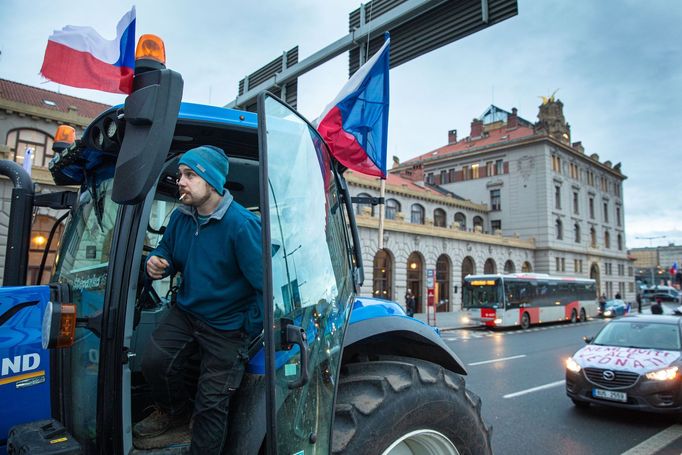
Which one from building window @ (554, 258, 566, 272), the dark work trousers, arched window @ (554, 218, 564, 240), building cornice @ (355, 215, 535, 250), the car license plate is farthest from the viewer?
arched window @ (554, 218, 564, 240)

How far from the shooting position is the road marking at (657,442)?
17.0ft

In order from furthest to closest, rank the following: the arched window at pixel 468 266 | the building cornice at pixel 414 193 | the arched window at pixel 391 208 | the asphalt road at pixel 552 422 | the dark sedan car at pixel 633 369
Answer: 1. the arched window at pixel 391 208
2. the arched window at pixel 468 266
3. the building cornice at pixel 414 193
4. the dark sedan car at pixel 633 369
5. the asphalt road at pixel 552 422

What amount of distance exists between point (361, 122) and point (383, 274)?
29.6 metres

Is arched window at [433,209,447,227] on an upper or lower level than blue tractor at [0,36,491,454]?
upper

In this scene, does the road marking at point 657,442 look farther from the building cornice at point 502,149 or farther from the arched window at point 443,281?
the building cornice at point 502,149

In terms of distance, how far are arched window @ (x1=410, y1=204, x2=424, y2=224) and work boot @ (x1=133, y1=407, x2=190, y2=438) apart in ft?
132

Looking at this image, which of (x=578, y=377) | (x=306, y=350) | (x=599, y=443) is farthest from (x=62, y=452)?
(x=578, y=377)

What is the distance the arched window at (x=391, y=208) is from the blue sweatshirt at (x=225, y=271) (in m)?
37.0

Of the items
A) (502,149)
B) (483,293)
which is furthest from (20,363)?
(502,149)

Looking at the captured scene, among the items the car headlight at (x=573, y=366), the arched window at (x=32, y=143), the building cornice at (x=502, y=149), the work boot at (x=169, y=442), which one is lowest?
the car headlight at (x=573, y=366)

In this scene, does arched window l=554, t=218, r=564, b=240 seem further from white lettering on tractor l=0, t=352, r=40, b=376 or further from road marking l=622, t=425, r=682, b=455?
white lettering on tractor l=0, t=352, r=40, b=376

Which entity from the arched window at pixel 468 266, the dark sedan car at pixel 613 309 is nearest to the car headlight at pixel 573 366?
the dark sedan car at pixel 613 309

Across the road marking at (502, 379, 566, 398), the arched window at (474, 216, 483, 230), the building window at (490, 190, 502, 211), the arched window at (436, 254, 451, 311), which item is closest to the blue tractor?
the road marking at (502, 379, 566, 398)

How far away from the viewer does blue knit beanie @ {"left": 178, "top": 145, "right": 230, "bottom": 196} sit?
1896 mm
